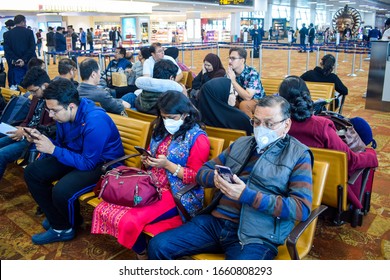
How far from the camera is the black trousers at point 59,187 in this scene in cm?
268

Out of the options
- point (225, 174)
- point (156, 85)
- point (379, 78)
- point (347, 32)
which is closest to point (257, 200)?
point (225, 174)

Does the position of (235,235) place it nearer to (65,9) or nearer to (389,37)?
(389,37)

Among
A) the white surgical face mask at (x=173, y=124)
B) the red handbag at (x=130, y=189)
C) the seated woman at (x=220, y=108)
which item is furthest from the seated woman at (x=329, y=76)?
the red handbag at (x=130, y=189)

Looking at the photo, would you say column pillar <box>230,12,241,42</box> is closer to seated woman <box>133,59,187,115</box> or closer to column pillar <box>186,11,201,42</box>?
column pillar <box>186,11,201,42</box>

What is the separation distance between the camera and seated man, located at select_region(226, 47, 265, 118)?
3.97m

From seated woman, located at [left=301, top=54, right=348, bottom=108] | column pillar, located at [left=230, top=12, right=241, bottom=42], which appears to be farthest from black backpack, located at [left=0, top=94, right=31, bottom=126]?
column pillar, located at [left=230, top=12, right=241, bottom=42]

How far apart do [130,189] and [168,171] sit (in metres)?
0.27

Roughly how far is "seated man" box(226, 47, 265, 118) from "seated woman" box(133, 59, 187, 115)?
2.26ft

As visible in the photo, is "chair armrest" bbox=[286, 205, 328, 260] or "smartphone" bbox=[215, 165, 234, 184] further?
"smartphone" bbox=[215, 165, 234, 184]

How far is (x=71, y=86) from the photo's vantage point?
2.71 meters

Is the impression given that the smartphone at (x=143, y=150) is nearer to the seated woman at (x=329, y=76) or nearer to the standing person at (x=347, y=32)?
the seated woman at (x=329, y=76)

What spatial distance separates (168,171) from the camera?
7.92ft

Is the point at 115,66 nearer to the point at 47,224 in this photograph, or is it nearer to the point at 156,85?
the point at 156,85
